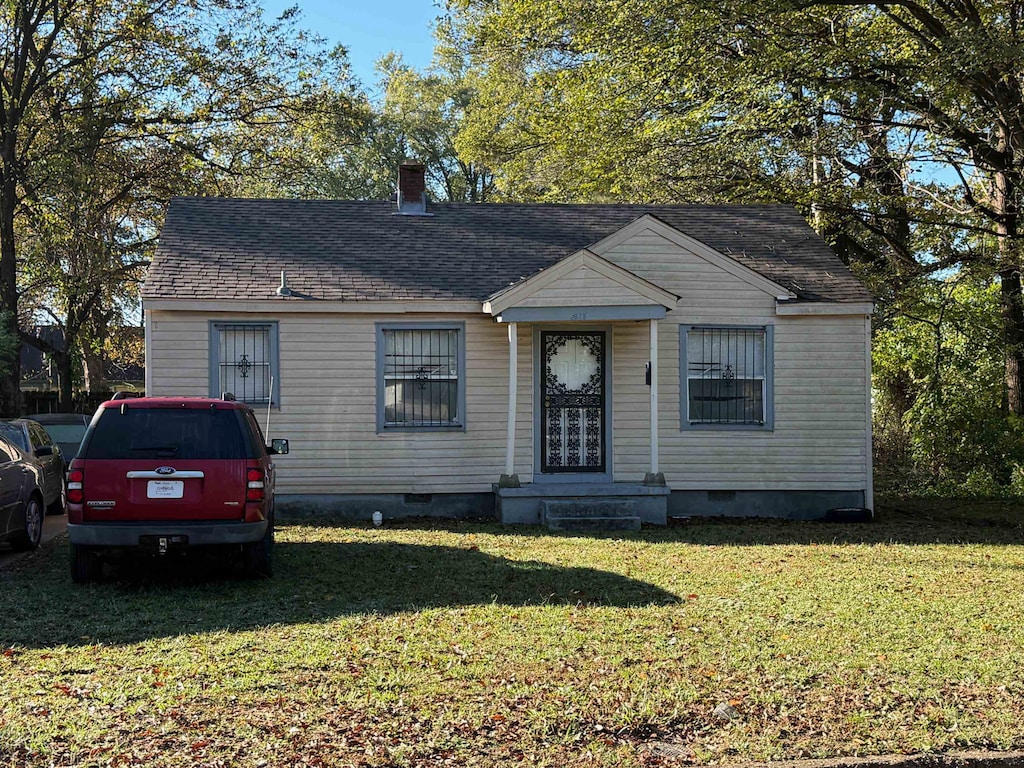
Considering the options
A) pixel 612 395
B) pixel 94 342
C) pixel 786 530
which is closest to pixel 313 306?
pixel 612 395

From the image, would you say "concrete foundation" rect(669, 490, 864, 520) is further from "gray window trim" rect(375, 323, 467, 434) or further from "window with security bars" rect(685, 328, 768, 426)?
"gray window trim" rect(375, 323, 467, 434)

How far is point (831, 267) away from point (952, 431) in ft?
17.2

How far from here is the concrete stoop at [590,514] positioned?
13891 millimetres

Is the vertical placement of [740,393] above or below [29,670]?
above

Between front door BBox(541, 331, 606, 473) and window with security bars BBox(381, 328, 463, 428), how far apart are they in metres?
1.35

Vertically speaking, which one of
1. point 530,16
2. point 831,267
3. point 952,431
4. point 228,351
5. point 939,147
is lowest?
point 952,431

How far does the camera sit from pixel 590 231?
17.1 m

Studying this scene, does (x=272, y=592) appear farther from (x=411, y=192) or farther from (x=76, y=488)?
(x=411, y=192)

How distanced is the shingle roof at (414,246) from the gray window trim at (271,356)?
449 millimetres

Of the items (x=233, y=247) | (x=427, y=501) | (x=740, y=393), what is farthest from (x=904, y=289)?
(x=233, y=247)

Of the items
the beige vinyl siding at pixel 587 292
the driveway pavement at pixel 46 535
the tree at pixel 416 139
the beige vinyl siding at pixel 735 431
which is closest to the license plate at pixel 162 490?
the driveway pavement at pixel 46 535

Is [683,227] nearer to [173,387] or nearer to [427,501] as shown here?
[427,501]

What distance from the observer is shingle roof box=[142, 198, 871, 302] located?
49.2 feet

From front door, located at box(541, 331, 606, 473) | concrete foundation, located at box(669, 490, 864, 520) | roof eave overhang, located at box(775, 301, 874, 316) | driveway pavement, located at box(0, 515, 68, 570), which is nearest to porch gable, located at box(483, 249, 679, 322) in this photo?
front door, located at box(541, 331, 606, 473)
